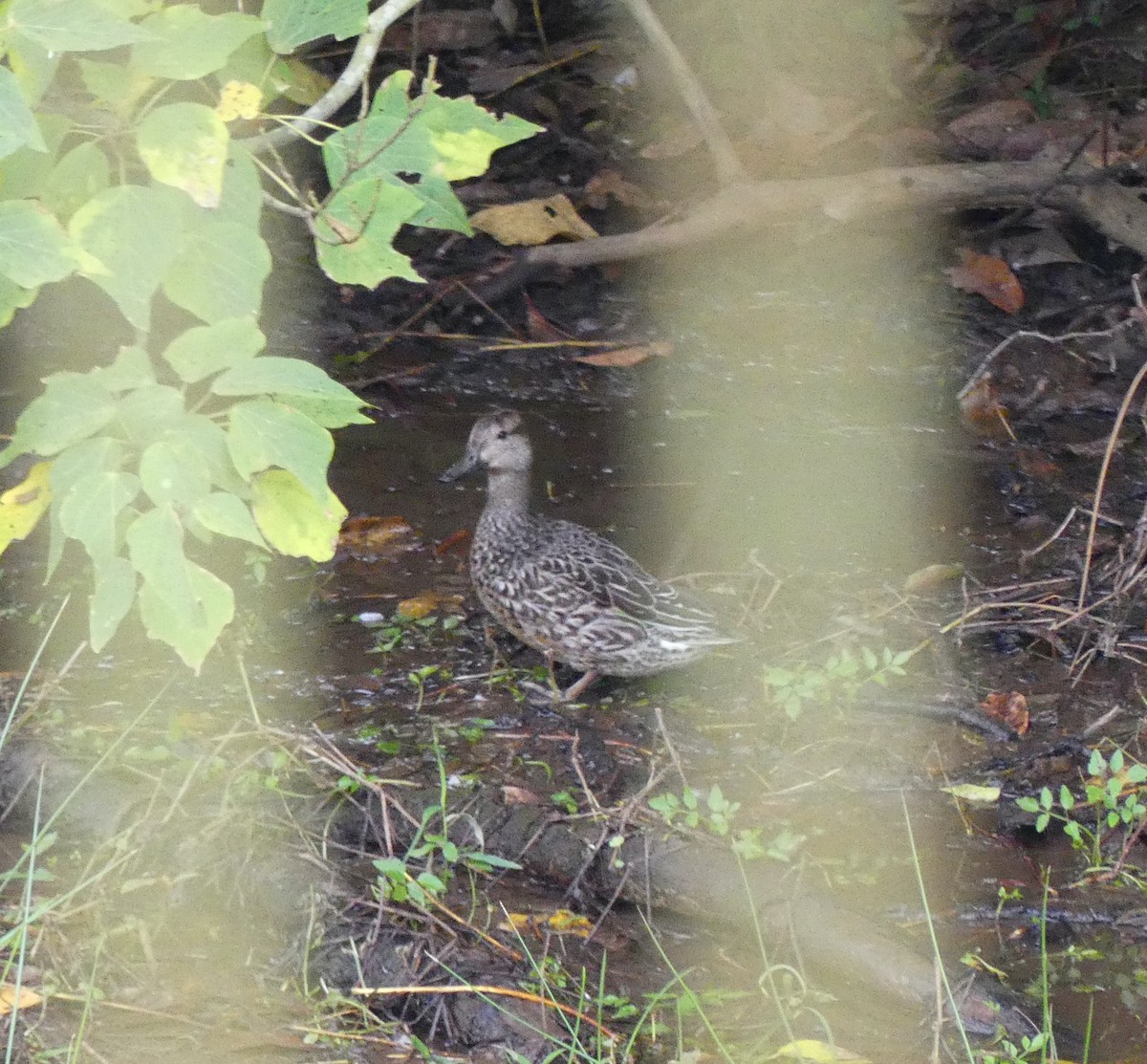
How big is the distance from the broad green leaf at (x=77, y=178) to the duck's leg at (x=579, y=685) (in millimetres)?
2252

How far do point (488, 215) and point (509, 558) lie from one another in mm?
2472

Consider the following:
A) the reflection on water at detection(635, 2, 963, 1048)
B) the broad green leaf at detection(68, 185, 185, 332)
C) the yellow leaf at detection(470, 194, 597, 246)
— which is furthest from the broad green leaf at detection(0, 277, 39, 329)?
the yellow leaf at detection(470, 194, 597, 246)

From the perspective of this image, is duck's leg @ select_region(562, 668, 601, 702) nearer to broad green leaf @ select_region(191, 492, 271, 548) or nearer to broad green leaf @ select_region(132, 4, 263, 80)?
broad green leaf @ select_region(191, 492, 271, 548)

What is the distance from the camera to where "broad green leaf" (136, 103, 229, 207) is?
2387mm

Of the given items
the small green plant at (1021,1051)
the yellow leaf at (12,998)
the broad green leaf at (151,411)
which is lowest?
the small green plant at (1021,1051)

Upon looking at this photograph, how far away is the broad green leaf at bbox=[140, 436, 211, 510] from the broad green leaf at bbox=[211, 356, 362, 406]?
11 cm

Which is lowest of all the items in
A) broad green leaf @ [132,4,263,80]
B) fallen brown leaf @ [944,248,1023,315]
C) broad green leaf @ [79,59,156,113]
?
fallen brown leaf @ [944,248,1023,315]

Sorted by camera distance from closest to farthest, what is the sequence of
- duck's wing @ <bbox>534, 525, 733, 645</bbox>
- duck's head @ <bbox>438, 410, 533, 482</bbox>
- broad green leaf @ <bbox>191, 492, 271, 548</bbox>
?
1. broad green leaf @ <bbox>191, 492, 271, 548</bbox>
2. duck's wing @ <bbox>534, 525, 733, 645</bbox>
3. duck's head @ <bbox>438, 410, 533, 482</bbox>

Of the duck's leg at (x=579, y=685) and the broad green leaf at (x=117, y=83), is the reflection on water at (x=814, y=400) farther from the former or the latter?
the broad green leaf at (x=117, y=83)

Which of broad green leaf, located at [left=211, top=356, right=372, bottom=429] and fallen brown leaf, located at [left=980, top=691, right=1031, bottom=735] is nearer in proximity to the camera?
broad green leaf, located at [left=211, top=356, right=372, bottom=429]

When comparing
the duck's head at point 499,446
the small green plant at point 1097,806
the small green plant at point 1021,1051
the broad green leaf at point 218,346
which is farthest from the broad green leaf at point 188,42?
the duck's head at point 499,446

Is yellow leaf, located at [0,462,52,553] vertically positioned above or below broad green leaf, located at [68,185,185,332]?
below

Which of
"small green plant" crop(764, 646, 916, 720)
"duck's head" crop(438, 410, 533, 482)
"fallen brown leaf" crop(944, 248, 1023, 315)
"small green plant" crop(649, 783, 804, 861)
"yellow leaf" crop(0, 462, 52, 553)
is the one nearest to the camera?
"yellow leaf" crop(0, 462, 52, 553)

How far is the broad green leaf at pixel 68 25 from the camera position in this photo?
88.6 inches
